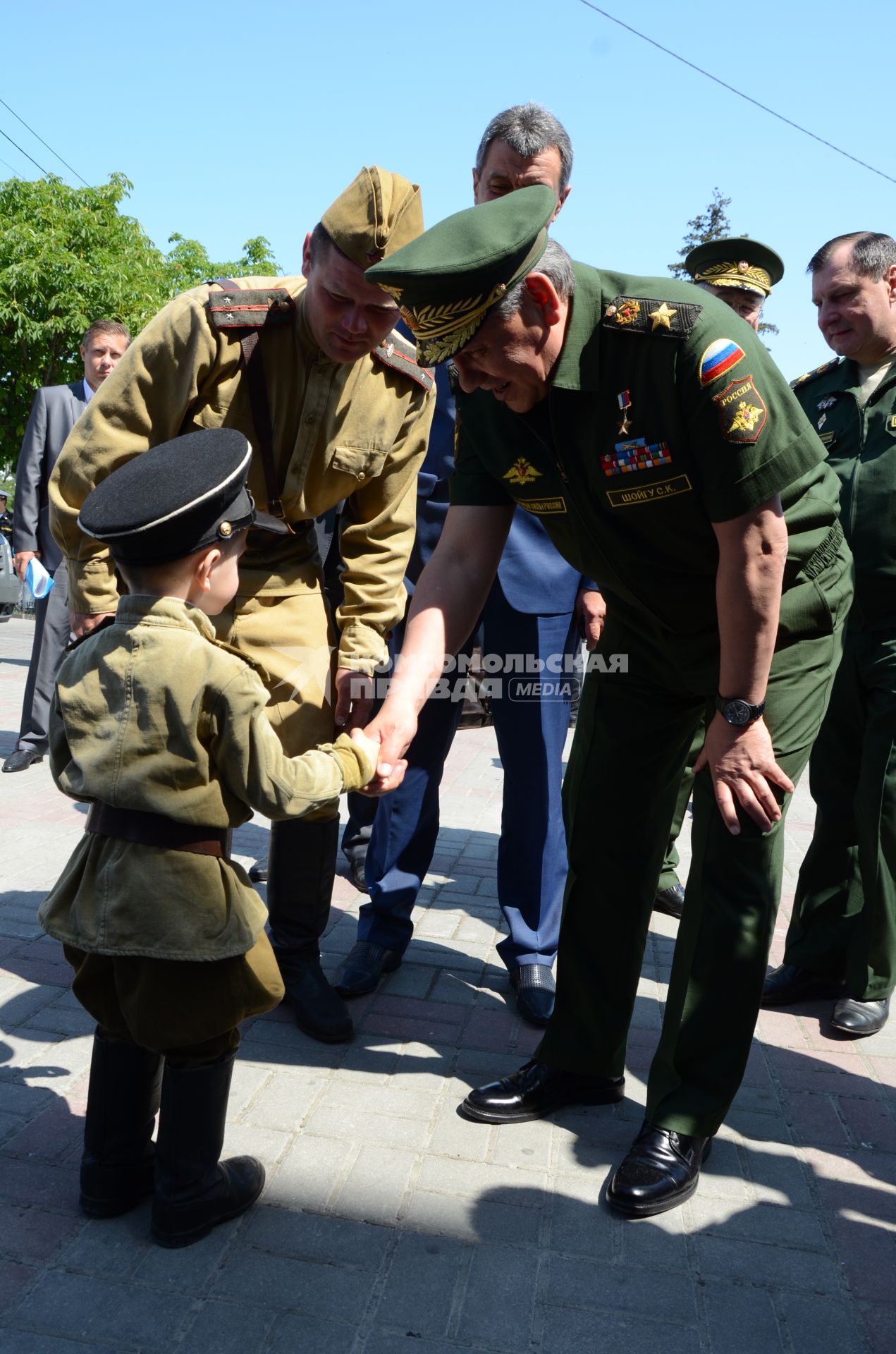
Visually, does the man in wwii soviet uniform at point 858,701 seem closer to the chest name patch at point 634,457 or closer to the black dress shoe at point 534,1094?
the black dress shoe at point 534,1094

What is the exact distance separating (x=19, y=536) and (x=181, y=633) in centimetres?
482

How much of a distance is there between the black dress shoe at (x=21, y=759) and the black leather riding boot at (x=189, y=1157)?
428 centimetres

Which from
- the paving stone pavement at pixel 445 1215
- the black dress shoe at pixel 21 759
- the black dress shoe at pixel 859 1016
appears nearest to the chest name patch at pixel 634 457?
the paving stone pavement at pixel 445 1215

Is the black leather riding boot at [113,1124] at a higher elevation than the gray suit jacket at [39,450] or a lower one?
lower

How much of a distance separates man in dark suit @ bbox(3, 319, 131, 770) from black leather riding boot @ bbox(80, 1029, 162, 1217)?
4.22 m

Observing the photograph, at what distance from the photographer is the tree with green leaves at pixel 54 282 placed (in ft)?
55.0

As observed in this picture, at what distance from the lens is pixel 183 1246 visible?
2115 millimetres

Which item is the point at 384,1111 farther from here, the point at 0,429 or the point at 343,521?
the point at 0,429

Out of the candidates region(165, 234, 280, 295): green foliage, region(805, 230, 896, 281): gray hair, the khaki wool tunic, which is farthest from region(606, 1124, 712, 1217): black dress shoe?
region(165, 234, 280, 295): green foliage

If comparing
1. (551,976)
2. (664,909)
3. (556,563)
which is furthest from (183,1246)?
(664,909)

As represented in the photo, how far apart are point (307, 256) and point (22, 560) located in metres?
4.06

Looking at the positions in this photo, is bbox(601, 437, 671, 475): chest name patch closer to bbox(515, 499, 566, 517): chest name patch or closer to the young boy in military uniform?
bbox(515, 499, 566, 517): chest name patch

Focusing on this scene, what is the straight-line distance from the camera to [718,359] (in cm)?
209

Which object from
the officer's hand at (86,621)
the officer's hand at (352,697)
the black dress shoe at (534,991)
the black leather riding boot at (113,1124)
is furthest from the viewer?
the black dress shoe at (534,991)
